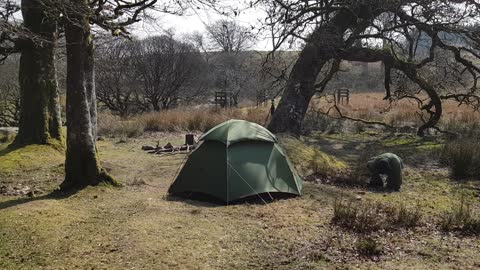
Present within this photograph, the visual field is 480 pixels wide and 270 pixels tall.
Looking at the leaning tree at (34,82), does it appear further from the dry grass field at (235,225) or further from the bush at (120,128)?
the bush at (120,128)

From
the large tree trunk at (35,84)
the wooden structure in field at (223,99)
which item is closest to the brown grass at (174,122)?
the large tree trunk at (35,84)

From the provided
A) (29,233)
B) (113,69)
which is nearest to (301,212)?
(29,233)

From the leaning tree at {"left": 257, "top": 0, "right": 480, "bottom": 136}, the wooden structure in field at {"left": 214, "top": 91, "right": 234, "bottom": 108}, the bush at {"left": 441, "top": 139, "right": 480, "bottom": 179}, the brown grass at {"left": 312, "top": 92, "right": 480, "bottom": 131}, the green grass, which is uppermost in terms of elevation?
the leaning tree at {"left": 257, "top": 0, "right": 480, "bottom": 136}

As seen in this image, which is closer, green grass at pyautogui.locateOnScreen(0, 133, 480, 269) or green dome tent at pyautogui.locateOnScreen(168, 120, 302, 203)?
green grass at pyautogui.locateOnScreen(0, 133, 480, 269)

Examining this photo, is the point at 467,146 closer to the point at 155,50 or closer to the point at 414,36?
the point at 414,36

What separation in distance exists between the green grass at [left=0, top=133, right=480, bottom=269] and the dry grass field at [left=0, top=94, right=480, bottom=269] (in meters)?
0.01

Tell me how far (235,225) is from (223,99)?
21.6m

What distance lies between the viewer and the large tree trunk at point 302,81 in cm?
1269

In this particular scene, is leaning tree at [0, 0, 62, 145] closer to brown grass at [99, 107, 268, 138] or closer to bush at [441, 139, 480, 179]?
brown grass at [99, 107, 268, 138]

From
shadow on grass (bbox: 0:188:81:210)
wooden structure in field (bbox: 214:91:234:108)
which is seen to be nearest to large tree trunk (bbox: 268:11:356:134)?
shadow on grass (bbox: 0:188:81:210)

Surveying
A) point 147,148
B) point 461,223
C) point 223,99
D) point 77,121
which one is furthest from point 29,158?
point 223,99

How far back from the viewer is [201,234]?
5.73 m

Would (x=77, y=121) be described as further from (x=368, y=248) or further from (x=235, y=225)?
(x=368, y=248)

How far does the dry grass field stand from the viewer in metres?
4.98
